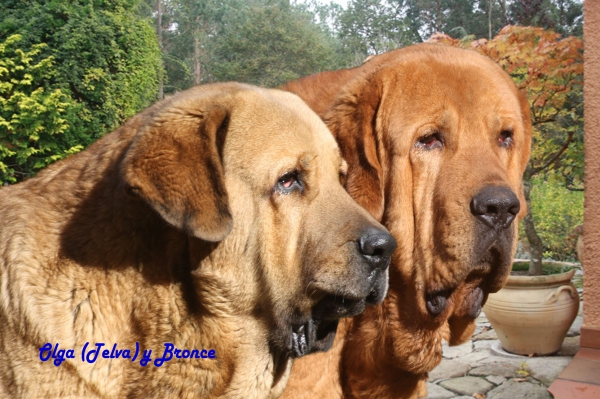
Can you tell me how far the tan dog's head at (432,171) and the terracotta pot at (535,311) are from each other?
14.1 ft

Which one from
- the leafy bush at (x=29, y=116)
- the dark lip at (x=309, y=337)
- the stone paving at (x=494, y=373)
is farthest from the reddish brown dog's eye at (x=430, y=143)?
the leafy bush at (x=29, y=116)

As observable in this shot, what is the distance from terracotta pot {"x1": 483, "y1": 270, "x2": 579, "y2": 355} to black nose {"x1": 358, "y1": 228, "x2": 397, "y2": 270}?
16.3 feet

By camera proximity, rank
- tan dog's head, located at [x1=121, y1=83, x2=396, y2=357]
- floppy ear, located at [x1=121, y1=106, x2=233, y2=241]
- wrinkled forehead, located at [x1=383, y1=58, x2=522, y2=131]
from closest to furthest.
A: floppy ear, located at [x1=121, y1=106, x2=233, y2=241]
tan dog's head, located at [x1=121, y1=83, x2=396, y2=357]
wrinkled forehead, located at [x1=383, y1=58, x2=522, y2=131]

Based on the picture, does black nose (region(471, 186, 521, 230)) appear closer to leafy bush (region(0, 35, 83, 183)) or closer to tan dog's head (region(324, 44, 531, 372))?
tan dog's head (region(324, 44, 531, 372))

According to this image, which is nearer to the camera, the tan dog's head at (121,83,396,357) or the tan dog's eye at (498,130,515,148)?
the tan dog's head at (121,83,396,357)

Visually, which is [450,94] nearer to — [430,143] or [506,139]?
[430,143]

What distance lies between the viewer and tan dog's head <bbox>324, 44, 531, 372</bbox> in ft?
8.83

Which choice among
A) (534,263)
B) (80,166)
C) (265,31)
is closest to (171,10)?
(265,31)

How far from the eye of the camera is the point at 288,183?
2475mm

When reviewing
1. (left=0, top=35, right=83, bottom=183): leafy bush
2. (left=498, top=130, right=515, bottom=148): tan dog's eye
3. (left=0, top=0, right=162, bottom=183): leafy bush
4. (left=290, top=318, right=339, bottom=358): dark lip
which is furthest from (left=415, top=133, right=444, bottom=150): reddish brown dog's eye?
(left=0, top=0, right=162, bottom=183): leafy bush

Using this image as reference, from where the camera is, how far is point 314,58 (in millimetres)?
37688

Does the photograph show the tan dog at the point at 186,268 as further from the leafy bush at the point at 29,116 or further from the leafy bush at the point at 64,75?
the leafy bush at the point at 64,75

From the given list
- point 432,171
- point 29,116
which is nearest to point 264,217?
point 432,171

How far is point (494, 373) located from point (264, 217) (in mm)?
5459
